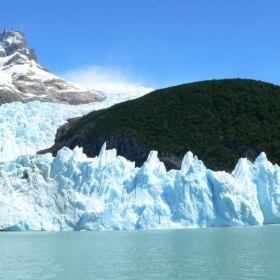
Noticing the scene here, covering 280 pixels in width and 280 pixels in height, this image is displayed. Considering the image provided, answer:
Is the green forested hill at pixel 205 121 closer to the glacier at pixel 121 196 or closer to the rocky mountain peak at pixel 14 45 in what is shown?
the glacier at pixel 121 196

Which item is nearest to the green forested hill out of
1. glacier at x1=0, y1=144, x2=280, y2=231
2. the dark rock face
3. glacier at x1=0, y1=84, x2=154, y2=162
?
the dark rock face

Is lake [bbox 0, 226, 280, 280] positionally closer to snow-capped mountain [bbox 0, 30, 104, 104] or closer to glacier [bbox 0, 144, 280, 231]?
glacier [bbox 0, 144, 280, 231]

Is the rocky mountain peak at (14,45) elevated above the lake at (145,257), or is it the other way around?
the rocky mountain peak at (14,45)

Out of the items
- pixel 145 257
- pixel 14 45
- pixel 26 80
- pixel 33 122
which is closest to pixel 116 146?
pixel 33 122

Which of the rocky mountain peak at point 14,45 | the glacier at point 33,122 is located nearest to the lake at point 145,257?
the glacier at point 33,122

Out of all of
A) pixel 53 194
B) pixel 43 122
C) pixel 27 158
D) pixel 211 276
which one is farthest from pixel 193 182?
pixel 43 122
